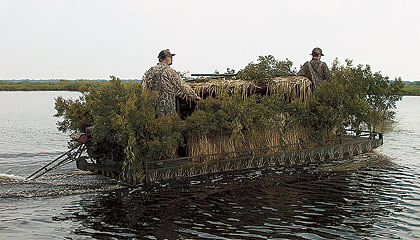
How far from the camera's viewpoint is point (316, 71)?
54.1ft

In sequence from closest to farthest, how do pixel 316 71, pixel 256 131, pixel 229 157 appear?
pixel 229 157, pixel 256 131, pixel 316 71

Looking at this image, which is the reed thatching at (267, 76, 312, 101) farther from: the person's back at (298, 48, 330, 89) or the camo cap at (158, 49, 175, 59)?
the camo cap at (158, 49, 175, 59)

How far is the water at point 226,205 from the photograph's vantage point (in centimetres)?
877

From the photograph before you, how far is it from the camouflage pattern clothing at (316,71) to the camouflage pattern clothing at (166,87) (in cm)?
539

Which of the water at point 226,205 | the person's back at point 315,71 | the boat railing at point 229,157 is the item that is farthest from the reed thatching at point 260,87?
the water at point 226,205

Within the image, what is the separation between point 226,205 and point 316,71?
8059 mm

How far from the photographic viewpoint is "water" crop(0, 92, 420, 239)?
28.8ft

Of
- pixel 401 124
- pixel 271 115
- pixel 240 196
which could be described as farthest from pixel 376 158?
pixel 401 124

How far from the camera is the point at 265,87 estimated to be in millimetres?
14984

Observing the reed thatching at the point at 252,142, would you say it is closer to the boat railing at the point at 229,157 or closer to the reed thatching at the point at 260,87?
the boat railing at the point at 229,157

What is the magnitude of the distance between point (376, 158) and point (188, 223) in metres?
10.7

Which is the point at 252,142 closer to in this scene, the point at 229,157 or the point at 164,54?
the point at 229,157

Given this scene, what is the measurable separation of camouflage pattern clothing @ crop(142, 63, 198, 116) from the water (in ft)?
7.80

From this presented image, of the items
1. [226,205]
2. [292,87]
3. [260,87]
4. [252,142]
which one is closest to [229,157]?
[252,142]
